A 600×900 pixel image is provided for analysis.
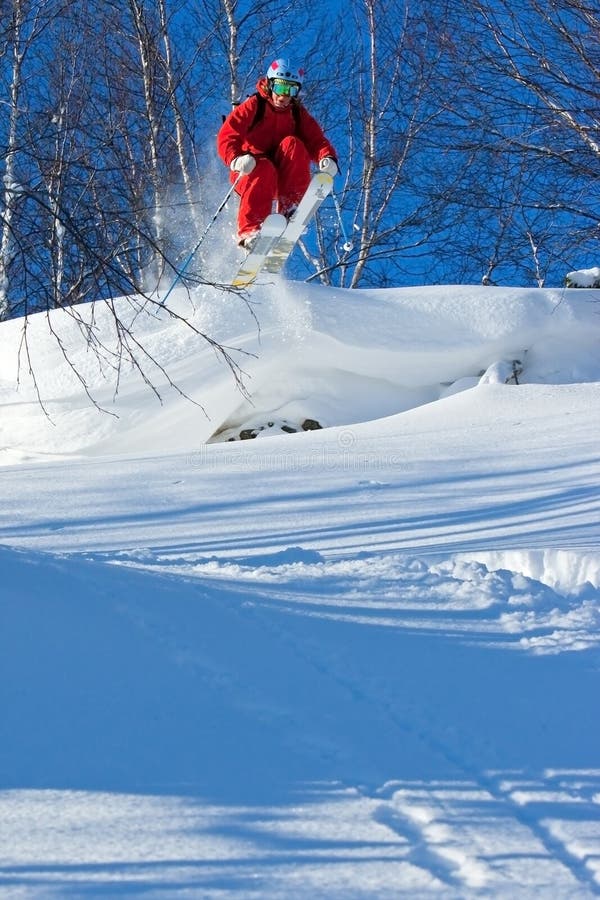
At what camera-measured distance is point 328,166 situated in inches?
286

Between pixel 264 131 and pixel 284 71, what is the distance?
49 cm

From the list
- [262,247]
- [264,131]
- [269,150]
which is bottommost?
[262,247]

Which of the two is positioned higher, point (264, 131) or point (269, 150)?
point (264, 131)

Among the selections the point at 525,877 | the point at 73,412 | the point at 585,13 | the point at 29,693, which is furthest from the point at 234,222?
the point at 525,877

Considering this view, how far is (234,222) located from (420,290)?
2.42m

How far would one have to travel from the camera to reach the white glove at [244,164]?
7148 mm

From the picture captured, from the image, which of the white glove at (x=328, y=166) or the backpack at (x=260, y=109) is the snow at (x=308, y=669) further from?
the backpack at (x=260, y=109)

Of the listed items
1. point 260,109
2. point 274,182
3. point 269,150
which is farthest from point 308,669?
point 260,109

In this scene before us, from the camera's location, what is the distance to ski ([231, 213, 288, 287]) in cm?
734

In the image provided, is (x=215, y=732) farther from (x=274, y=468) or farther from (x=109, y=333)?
(x=109, y=333)

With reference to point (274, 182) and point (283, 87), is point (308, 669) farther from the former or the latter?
point (283, 87)

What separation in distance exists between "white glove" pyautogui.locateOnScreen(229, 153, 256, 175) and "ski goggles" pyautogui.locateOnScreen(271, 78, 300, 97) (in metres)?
0.57

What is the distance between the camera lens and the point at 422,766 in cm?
198

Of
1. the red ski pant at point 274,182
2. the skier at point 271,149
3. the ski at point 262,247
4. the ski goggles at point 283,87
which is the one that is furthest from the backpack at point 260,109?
the ski at point 262,247
